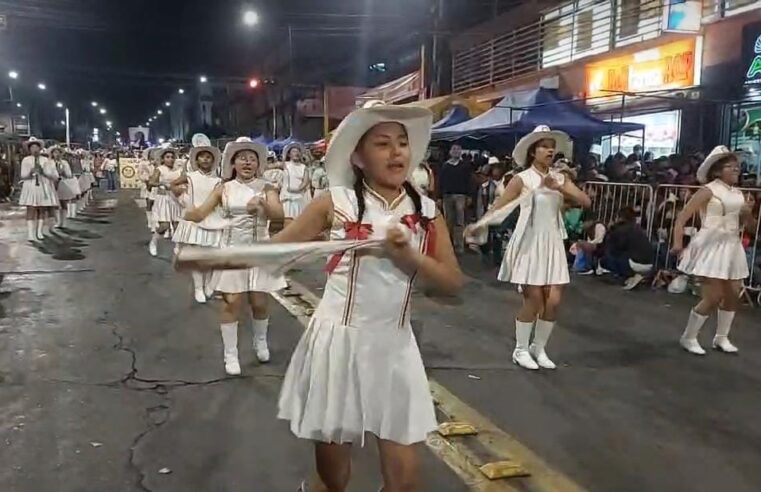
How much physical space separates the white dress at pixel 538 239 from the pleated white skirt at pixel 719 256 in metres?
1.45

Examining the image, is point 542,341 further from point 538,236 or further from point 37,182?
point 37,182

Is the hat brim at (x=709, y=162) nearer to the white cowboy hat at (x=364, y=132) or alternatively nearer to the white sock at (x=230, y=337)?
the white sock at (x=230, y=337)

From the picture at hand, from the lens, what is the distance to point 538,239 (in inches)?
248

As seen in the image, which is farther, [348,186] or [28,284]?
[28,284]

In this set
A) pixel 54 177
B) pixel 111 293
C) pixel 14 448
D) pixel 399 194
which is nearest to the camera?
pixel 399 194

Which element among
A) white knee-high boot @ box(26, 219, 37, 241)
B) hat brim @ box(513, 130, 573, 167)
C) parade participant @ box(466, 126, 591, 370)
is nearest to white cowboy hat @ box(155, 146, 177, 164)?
white knee-high boot @ box(26, 219, 37, 241)

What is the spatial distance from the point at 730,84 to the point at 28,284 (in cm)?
1178

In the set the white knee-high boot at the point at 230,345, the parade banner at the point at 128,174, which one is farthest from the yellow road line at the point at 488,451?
the parade banner at the point at 128,174

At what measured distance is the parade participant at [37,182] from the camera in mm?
15375

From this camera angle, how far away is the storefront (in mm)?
13688

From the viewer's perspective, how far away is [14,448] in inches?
179

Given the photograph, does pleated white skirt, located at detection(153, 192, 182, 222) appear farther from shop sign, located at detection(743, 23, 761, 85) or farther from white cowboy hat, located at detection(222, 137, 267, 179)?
shop sign, located at detection(743, 23, 761, 85)

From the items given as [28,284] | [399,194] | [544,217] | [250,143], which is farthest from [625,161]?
[399,194]

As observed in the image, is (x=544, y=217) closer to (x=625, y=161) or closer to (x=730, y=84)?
(x=625, y=161)
